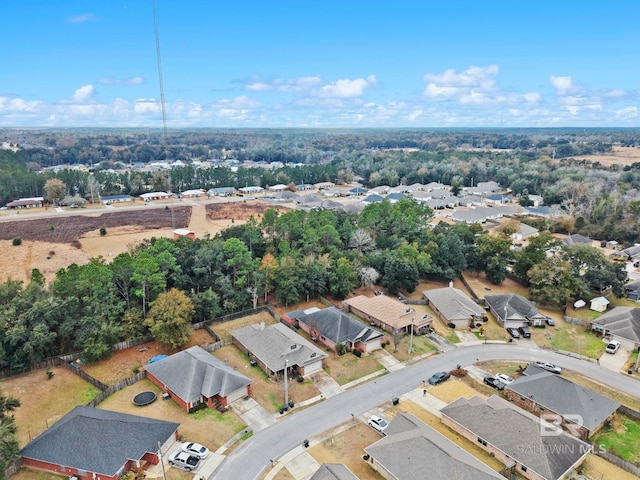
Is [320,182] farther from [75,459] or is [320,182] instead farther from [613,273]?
[75,459]

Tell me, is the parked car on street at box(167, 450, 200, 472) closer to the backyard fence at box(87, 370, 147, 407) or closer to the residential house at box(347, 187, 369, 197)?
the backyard fence at box(87, 370, 147, 407)

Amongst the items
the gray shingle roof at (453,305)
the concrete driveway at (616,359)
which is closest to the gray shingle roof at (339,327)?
the gray shingle roof at (453,305)

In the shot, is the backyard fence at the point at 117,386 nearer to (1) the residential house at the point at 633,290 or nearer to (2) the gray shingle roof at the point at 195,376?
(2) the gray shingle roof at the point at 195,376

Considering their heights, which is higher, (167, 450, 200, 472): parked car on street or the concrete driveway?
(167, 450, 200, 472): parked car on street

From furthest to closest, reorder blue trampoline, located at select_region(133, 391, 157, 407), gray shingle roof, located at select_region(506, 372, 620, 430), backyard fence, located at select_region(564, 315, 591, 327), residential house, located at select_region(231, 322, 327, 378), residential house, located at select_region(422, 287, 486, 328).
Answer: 1. backyard fence, located at select_region(564, 315, 591, 327)
2. residential house, located at select_region(422, 287, 486, 328)
3. residential house, located at select_region(231, 322, 327, 378)
4. blue trampoline, located at select_region(133, 391, 157, 407)
5. gray shingle roof, located at select_region(506, 372, 620, 430)

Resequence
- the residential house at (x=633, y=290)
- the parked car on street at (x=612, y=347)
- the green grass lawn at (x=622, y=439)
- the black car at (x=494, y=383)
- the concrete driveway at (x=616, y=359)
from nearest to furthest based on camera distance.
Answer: the green grass lawn at (x=622, y=439), the black car at (x=494, y=383), the concrete driveway at (x=616, y=359), the parked car on street at (x=612, y=347), the residential house at (x=633, y=290)

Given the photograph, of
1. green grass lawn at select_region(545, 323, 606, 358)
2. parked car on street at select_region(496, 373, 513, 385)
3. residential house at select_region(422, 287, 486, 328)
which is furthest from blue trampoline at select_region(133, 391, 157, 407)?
green grass lawn at select_region(545, 323, 606, 358)

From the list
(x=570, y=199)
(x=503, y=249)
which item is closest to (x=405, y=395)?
(x=503, y=249)
